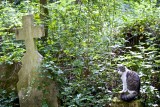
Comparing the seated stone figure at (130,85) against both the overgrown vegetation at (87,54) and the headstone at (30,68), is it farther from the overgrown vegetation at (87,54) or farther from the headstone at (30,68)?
the headstone at (30,68)

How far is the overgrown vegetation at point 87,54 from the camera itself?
15.4ft

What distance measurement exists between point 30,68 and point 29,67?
26 millimetres

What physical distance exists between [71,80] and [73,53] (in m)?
0.53

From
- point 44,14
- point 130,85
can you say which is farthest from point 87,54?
point 130,85

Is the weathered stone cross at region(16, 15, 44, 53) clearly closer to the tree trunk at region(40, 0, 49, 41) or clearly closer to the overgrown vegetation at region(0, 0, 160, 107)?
the overgrown vegetation at region(0, 0, 160, 107)

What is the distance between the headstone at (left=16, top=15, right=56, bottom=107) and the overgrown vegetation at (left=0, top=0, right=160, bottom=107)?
243 millimetres

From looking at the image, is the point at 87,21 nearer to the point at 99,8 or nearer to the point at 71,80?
the point at 99,8

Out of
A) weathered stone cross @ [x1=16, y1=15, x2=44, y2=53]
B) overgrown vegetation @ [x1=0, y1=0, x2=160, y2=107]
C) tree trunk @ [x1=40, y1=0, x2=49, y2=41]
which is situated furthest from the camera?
tree trunk @ [x1=40, y1=0, x2=49, y2=41]

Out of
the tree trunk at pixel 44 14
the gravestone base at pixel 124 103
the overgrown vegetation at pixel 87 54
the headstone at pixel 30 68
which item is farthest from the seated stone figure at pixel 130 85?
the tree trunk at pixel 44 14

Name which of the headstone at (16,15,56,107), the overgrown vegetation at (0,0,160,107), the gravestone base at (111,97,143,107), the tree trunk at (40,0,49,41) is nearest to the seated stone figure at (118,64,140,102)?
the gravestone base at (111,97,143,107)

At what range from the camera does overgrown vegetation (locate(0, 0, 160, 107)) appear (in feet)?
15.4

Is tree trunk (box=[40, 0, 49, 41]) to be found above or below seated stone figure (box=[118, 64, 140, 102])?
above

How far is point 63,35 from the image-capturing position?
543cm

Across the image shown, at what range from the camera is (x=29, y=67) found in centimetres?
487
